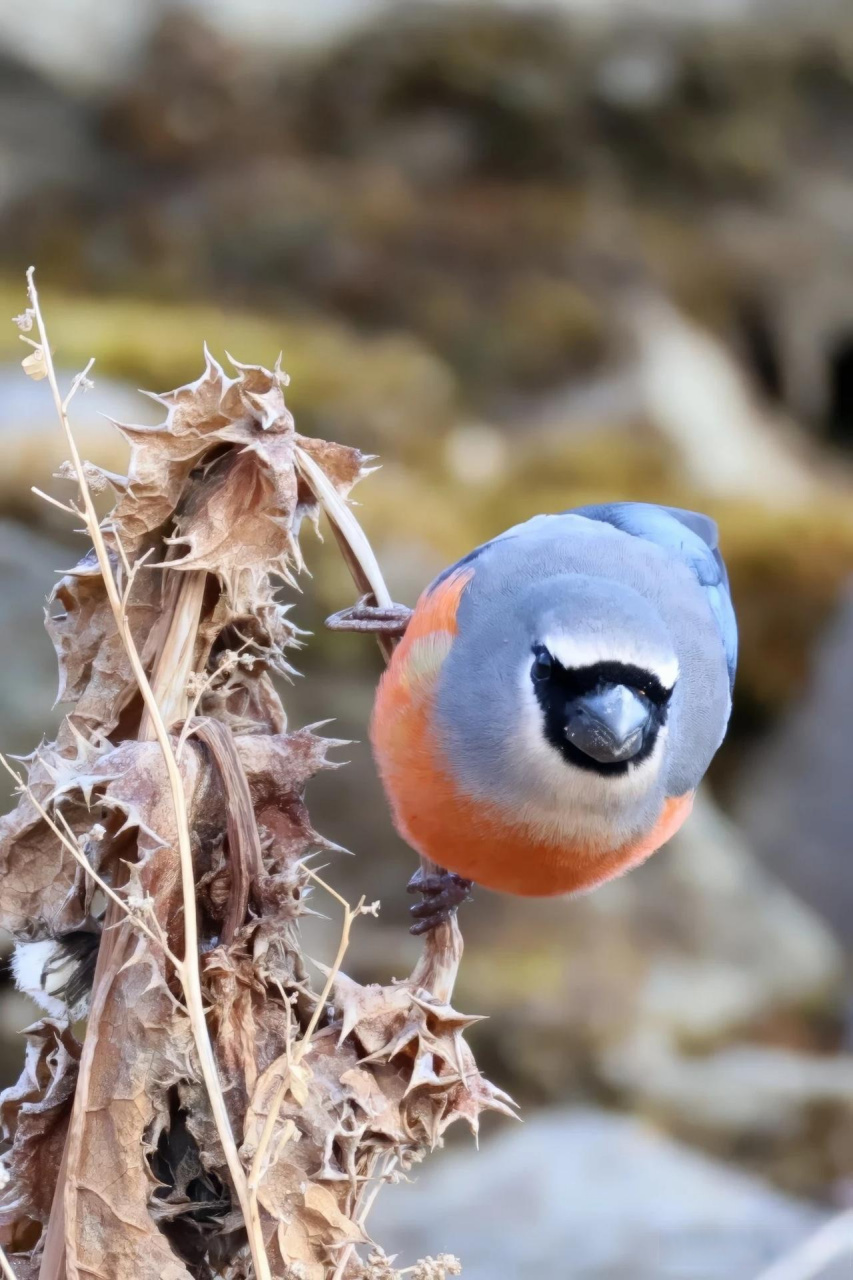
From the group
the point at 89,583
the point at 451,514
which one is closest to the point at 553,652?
the point at 89,583

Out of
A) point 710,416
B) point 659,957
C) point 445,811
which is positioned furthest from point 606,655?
point 710,416

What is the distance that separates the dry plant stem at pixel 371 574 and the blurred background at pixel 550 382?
204 centimetres

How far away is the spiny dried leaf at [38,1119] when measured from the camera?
82cm

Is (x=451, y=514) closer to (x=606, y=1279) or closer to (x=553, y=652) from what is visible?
(x=606, y=1279)

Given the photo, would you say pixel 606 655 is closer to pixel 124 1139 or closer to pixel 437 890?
→ pixel 437 890

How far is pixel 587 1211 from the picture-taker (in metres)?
2.96

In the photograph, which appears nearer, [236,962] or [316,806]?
[236,962]

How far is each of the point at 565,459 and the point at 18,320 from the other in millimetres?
4090

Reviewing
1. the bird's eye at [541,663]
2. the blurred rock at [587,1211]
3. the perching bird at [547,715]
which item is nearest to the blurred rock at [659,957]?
the blurred rock at [587,1211]

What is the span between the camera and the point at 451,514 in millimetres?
3998

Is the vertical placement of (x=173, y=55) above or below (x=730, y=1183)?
above

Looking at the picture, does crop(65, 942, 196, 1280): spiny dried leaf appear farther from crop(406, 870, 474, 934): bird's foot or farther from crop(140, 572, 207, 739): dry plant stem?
crop(406, 870, 474, 934): bird's foot

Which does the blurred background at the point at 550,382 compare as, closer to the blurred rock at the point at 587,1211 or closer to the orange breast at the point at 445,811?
the blurred rock at the point at 587,1211

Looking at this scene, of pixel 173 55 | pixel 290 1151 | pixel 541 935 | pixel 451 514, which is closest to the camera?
pixel 290 1151
